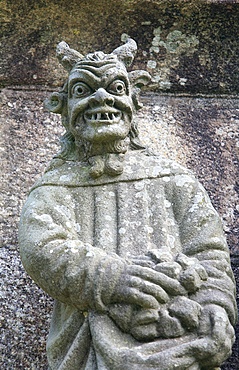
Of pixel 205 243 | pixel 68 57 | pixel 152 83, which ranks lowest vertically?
pixel 152 83

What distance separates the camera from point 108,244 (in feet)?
8.75

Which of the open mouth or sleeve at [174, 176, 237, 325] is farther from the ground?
the open mouth

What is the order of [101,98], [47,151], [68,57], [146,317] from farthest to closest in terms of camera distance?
[47,151] < [68,57] < [101,98] < [146,317]

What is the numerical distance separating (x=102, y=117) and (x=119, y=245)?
536 mm

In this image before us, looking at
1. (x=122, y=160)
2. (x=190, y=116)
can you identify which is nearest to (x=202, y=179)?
(x=190, y=116)

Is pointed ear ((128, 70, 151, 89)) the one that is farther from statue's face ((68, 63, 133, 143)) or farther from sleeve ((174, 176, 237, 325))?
sleeve ((174, 176, 237, 325))

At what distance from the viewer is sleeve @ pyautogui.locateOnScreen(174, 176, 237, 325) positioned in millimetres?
2490

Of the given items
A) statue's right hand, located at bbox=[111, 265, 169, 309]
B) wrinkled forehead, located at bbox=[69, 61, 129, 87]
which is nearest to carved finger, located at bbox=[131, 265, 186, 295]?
statue's right hand, located at bbox=[111, 265, 169, 309]

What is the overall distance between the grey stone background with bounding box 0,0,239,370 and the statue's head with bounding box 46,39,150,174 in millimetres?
781

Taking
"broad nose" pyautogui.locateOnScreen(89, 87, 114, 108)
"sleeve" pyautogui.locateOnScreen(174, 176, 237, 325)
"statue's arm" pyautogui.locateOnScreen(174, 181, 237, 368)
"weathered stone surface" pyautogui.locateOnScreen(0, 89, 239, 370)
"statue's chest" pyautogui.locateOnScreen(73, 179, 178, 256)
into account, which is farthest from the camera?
"weathered stone surface" pyautogui.locateOnScreen(0, 89, 239, 370)

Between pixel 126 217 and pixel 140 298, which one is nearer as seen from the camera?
pixel 140 298

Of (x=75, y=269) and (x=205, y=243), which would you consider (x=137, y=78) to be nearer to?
(x=205, y=243)

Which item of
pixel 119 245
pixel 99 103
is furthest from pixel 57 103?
pixel 119 245

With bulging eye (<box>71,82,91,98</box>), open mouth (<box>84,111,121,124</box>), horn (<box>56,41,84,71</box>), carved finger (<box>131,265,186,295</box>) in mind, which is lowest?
carved finger (<box>131,265,186,295</box>)
